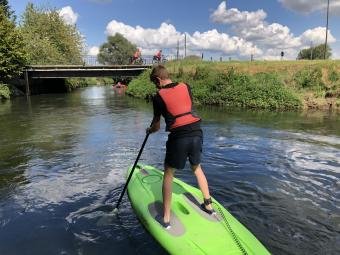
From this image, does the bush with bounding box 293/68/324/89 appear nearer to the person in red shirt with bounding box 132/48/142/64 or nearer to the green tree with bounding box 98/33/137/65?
the person in red shirt with bounding box 132/48/142/64

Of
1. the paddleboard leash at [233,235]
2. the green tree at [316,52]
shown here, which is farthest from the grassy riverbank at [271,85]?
the green tree at [316,52]

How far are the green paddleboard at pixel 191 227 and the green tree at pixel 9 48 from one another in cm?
3198

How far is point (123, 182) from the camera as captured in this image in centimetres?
806

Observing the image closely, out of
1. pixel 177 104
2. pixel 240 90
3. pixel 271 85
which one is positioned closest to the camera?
pixel 177 104

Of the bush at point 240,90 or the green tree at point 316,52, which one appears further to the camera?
the green tree at point 316,52

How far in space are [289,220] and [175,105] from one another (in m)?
2.93

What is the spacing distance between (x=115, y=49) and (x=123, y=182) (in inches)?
4193

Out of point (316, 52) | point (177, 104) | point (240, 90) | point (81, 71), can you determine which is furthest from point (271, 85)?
point (316, 52)

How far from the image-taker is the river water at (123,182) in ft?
18.0

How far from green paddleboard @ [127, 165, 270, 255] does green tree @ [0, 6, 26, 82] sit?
105ft

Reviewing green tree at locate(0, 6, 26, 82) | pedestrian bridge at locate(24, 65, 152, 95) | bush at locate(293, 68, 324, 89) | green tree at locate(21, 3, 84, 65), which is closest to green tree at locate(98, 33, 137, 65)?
green tree at locate(21, 3, 84, 65)

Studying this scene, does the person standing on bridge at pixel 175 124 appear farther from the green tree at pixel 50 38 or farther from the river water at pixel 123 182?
the green tree at pixel 50 38

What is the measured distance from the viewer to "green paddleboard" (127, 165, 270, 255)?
4.46m

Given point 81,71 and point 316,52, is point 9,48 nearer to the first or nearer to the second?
point 81,71
